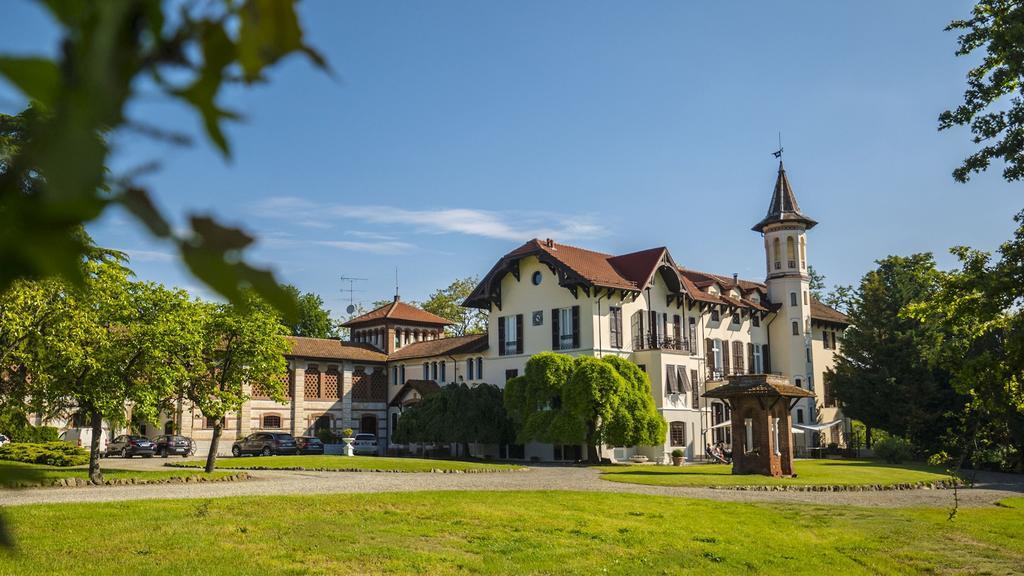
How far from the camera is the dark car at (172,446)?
43531mm

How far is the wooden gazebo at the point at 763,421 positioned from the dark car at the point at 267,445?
22.8m

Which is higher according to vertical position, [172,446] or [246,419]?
[246,419]

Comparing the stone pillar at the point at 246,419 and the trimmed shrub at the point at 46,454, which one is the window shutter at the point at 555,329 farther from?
the trimmed shrub at the point at 46,454

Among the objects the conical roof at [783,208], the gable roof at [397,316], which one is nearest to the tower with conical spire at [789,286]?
the conical roof at [783,208]

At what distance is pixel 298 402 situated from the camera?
2095 inches

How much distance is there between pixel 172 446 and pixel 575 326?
71.4 ft

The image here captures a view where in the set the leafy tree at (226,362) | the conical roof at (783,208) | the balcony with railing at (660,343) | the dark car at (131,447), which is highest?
the conical roof at (783,208)

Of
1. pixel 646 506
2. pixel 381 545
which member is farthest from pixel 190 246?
pixel 646 506

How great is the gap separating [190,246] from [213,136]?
0.34ft

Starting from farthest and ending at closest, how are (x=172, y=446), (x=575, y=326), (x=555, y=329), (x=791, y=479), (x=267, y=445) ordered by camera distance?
(x=555, y=329), (x=575, y=326), (x=172, y=446), (x=267, y=445), (x=791, y=479)

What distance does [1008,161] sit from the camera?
468 inches

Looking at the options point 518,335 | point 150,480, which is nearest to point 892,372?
point 518,335

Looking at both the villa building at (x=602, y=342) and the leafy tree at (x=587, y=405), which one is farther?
the villa building at (x=602, y=342)

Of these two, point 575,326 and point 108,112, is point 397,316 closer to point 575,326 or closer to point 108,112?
point 575,326
